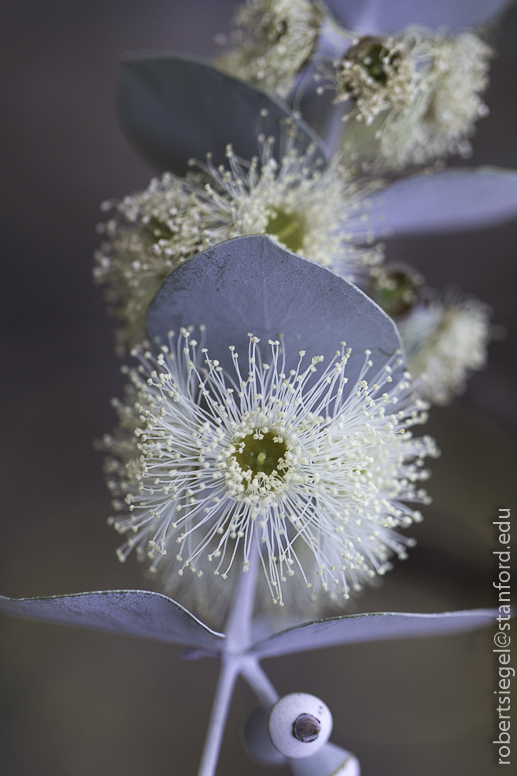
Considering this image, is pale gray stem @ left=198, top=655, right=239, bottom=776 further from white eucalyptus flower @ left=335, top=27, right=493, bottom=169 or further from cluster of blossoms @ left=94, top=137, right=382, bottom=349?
white eucalyptus flower @ left=335, top=27, right=493, bottom=169

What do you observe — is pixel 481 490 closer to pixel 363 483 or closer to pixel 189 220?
pixel 363 483

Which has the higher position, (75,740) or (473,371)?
(473,371)

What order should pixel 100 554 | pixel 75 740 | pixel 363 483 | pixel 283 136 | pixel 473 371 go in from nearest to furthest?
pixel 363 483 < pixel 283 136 < pixel 75 740 < pixel 100 554 < pixel 473 371

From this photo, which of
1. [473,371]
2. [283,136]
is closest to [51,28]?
[283,136]

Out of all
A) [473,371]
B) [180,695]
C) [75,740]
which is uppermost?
[473,371]

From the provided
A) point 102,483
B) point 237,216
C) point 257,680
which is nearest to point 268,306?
point 237,216

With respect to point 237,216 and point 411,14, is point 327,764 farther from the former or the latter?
point 411,14

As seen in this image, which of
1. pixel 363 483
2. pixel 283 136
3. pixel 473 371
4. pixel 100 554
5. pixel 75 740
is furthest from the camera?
pixel 473 371
